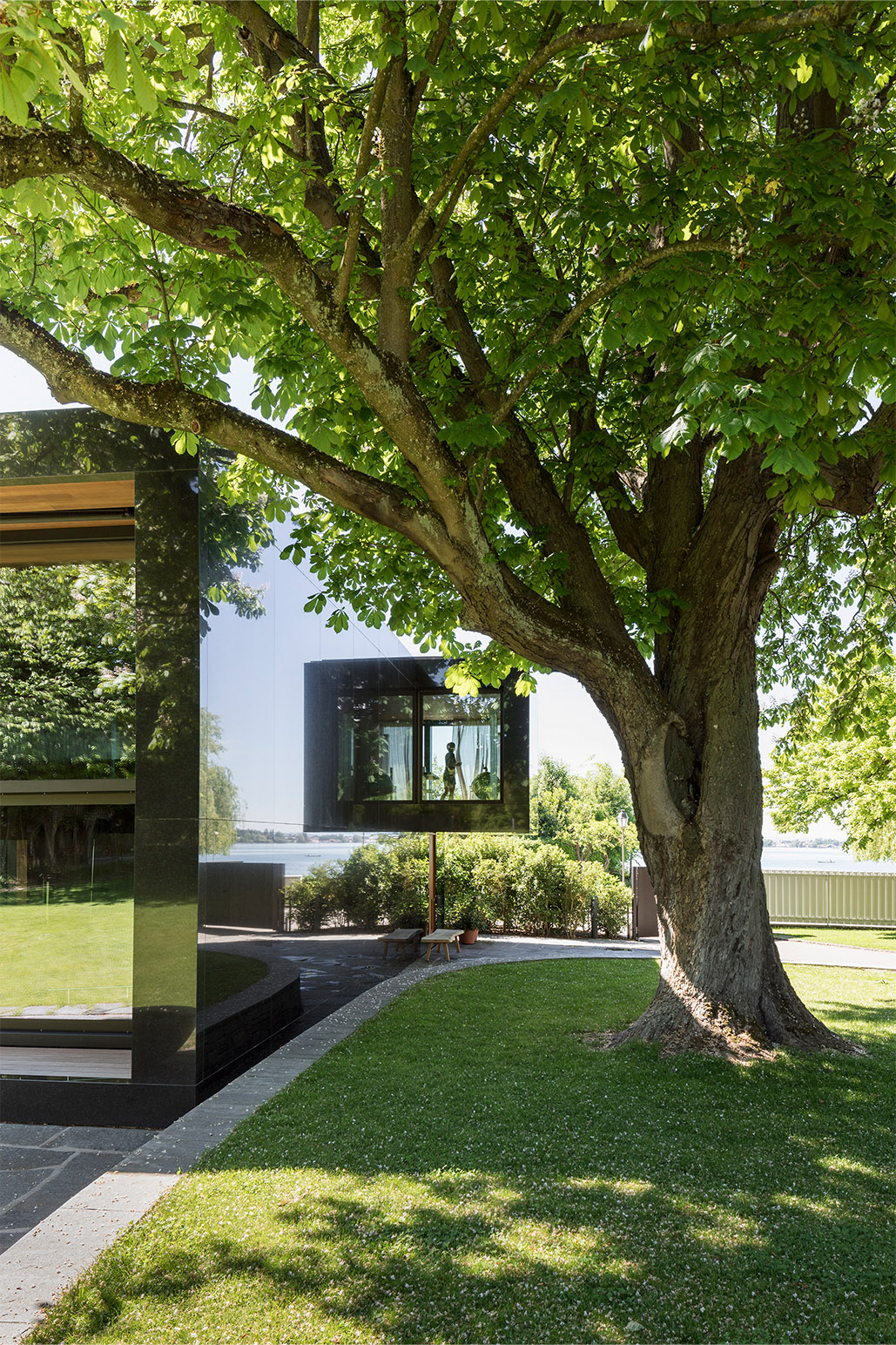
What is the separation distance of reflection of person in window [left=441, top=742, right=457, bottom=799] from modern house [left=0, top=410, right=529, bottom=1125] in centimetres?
664

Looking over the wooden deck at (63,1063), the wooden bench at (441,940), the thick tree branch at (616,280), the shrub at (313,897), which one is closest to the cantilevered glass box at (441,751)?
the wooden bench at (441,940)

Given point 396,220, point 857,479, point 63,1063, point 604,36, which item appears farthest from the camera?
point 63,1063

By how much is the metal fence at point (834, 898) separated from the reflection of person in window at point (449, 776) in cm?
923

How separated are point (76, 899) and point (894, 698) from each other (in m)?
15.0

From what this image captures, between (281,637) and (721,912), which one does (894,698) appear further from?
(281,637)

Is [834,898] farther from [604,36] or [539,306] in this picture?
[604,36]

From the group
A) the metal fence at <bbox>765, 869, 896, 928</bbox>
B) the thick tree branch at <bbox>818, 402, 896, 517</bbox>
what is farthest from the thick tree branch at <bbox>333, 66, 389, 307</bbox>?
the metal fence at <bbox>765, 869, 896, 928</bbox>

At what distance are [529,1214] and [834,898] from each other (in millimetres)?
19345

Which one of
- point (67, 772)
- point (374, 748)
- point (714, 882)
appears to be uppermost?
point (374, 748)

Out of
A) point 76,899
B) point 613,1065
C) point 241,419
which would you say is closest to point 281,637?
point 76,899

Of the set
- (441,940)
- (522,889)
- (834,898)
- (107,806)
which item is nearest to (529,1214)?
(107,806)

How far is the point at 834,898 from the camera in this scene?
853 inches

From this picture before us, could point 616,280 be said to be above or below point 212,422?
above

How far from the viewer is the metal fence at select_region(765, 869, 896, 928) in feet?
70.4
